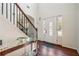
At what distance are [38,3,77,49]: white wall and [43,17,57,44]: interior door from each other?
8cm

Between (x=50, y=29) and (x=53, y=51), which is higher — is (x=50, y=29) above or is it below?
above

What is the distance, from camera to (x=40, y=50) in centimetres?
208

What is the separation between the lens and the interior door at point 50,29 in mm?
2066

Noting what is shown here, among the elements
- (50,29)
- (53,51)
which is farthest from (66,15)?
(53,51)

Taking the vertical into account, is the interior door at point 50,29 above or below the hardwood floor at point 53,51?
above

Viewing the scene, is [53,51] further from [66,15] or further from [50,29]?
[66,15]

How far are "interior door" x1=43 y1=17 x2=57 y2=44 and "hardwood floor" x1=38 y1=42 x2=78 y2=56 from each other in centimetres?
8

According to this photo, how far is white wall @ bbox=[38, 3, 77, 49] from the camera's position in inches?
79.6

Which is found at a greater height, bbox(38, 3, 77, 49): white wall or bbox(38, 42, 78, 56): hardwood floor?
bbox(38, 3, 77, 49): white wall

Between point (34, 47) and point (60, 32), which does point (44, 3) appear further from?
point (34, 47)

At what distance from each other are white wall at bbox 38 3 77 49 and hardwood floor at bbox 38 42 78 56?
7cm

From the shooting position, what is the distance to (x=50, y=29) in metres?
2.08

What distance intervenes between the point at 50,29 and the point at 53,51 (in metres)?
0.33

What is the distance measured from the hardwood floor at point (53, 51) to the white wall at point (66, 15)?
0.24 feet
